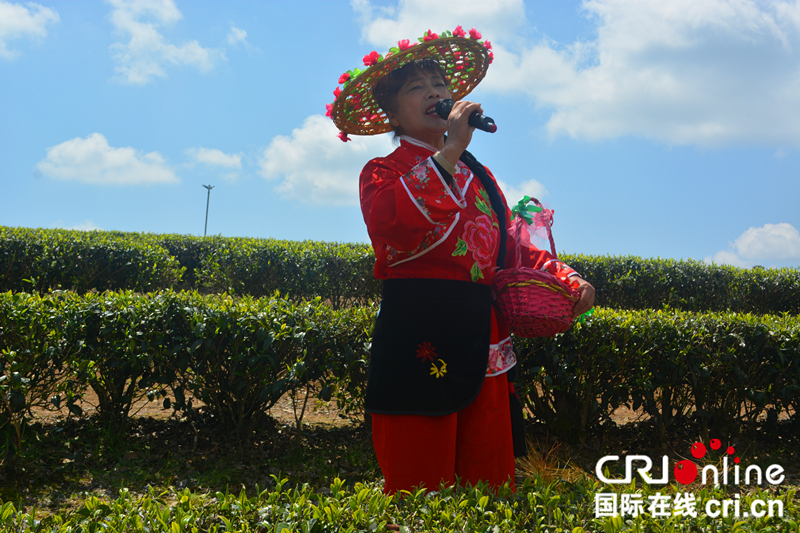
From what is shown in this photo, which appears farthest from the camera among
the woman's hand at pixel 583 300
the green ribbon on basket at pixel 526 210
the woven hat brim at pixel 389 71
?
the green ribbon on basket at pixel 526 210

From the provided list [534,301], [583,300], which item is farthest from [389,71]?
[583,300]

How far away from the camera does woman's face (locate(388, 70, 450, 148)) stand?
2328mm

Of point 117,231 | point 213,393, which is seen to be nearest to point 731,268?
point 213,393

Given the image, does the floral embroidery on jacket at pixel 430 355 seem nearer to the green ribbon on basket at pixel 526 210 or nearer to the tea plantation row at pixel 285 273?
the green ribbon on basket at pixel 526 210

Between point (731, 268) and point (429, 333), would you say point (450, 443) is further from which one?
point (731, 268)

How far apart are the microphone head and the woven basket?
0.70 m

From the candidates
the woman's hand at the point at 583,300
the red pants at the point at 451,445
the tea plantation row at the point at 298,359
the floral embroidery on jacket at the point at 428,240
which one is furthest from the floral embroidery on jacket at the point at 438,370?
the tea plantation row at the point at 298,359

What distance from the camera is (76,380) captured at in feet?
13.8

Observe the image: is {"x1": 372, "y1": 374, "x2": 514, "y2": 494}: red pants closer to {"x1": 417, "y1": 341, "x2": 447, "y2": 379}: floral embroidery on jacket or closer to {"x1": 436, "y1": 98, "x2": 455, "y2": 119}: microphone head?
{"x1": 417, "y1": 341, "x2": 447, "y2": 379}: floral embroidery on jacket

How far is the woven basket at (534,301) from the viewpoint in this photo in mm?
2158

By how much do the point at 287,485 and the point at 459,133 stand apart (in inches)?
117

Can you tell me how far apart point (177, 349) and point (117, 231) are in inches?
347

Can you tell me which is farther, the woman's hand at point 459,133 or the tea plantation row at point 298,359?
the tea plantation row at point 298,359

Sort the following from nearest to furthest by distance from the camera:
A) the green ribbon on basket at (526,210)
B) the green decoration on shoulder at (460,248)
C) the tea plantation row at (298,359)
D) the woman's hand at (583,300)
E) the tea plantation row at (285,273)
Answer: the green decoration on shoulder at (460,248)
the woman's hand at (583,300)
the green ribbon on basket at (526,210)
the tea plantation row at (298,359)
the tea plantation row at (285,273)
